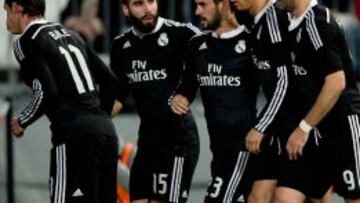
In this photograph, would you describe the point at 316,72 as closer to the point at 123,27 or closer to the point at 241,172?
the point at 241,172

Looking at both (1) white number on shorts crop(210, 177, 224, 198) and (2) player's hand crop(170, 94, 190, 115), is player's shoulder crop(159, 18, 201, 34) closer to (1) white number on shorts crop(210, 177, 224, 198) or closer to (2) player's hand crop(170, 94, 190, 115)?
(2) player's hand crop(170, 94, 190, 115)

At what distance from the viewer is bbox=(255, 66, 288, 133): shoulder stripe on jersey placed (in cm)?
1130

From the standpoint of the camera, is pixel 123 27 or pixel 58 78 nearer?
pixel 58 78

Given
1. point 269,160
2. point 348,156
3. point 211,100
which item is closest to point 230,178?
point 269,160

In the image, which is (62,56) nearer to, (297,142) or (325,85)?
(297,142)

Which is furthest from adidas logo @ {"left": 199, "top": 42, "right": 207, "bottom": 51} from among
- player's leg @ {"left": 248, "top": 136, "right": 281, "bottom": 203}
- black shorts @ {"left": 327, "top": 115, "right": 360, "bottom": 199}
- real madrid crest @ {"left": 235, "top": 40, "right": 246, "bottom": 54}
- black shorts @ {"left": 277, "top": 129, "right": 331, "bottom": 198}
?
black shorts @ {"left": 327, "top": 115, "right": 360, "bottom": 199}

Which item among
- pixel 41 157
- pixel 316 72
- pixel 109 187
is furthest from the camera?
pixel 41 157

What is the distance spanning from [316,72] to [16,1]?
2.05 metres

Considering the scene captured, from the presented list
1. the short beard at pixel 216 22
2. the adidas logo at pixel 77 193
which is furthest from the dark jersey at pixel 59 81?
the short beard at pixel 216 22

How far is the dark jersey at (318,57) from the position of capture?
11109 mm

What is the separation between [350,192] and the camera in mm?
11422

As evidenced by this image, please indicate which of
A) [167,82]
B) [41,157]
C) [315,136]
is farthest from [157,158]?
[41,157]

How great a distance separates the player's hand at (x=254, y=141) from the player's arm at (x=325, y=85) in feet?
0.77

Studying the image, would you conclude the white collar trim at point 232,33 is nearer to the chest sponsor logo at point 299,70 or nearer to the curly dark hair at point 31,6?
the chest sponsor logo at point 299,70
